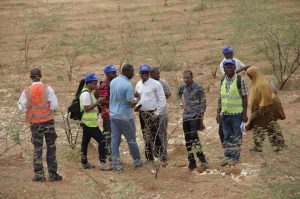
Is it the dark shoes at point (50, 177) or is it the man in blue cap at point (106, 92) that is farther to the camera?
the man in blue cap at point (106, 92)

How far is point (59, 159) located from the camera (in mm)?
8523

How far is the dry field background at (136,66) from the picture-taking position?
24.3 ft

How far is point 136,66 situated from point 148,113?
692cm

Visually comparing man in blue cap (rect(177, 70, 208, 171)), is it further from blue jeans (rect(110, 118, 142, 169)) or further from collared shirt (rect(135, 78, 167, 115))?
blue jeans (rect(110, 118, 142, 169))

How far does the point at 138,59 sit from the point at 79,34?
142 inches

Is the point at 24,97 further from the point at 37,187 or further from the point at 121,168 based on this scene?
the point at 121,168

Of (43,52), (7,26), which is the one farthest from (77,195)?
(7,26)

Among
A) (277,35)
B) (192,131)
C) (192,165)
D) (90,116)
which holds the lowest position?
(192,165)

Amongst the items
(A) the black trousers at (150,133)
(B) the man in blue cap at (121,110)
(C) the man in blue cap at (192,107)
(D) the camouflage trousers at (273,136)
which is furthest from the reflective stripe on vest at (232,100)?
(B) the man in blue cap at (121,110)

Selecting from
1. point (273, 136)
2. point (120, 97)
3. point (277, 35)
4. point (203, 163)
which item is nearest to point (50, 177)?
point (120, 97)

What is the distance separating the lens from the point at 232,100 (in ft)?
26.2

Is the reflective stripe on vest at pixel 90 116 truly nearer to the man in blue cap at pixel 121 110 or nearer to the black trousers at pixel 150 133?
the man in blue cap at pixel 121 110

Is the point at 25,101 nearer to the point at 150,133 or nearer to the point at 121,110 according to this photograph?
the point at 121,110

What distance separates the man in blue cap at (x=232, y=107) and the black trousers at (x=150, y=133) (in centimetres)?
90
